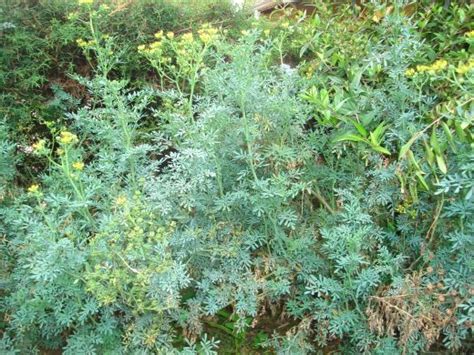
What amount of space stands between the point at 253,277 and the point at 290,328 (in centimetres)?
37

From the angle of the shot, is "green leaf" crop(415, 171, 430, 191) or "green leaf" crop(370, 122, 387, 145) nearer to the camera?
"green leaf" crop(415, 171, 430, 191)

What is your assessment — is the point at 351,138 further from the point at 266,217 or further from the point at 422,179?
the point at 266,217

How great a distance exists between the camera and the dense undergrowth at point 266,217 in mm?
2322

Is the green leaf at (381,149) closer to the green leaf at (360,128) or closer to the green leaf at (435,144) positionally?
the green leaf at (360,128)

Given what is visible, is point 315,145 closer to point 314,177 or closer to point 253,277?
point 314,177

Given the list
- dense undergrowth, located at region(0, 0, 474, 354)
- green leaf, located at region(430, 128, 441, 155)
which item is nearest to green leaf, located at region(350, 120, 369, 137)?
dense undergrowth, located at region(0, 0, 474, 354)

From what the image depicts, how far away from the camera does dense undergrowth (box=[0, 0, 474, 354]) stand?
2.32m

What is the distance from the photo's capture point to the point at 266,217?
8.68ft

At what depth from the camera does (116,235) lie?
223 centimetres

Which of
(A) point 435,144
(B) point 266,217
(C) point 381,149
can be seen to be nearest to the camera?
(A) point 435,144

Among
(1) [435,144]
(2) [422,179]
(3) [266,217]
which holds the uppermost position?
(1) [435,144]

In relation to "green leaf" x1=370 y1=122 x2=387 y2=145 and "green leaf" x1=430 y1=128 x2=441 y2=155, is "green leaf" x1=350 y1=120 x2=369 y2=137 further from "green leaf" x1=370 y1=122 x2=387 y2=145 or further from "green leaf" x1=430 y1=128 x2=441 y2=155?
"green leaf" x1=430 y1=128 x2=441 y2=155

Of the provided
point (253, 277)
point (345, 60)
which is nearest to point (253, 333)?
point (253, 277)

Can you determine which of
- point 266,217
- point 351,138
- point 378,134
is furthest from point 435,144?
Answer: point 266,217
